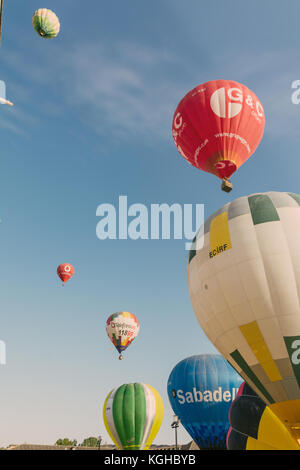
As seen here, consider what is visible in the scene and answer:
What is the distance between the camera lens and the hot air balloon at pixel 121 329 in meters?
35.0

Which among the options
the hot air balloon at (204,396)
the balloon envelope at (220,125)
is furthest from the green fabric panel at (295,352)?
the hot air balloon at (204,396)

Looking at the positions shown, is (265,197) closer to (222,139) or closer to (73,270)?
(222,139)

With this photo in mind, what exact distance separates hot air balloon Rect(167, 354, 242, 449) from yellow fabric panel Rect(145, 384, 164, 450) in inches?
279

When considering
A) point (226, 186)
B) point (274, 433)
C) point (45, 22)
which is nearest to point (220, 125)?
point (226, 186)

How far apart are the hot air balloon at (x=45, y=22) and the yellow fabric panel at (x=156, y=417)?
83.7ft

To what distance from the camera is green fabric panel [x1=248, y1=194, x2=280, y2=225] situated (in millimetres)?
13570

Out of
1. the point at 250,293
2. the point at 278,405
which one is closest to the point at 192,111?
the point at 250,293

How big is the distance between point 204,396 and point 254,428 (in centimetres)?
801

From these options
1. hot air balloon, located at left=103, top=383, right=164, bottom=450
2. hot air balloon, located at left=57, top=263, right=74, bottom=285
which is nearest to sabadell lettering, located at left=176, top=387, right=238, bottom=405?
hot air balloon, located at left=103, top=383, right=164, bottom=450

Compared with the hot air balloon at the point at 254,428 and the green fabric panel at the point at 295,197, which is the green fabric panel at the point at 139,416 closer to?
the hot air balloon at the point at 254,428

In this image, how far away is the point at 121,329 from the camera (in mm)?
35281

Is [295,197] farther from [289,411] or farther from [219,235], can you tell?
[289,411]

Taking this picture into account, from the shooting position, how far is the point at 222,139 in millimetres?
15234

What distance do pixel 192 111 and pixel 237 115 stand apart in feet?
5.61
